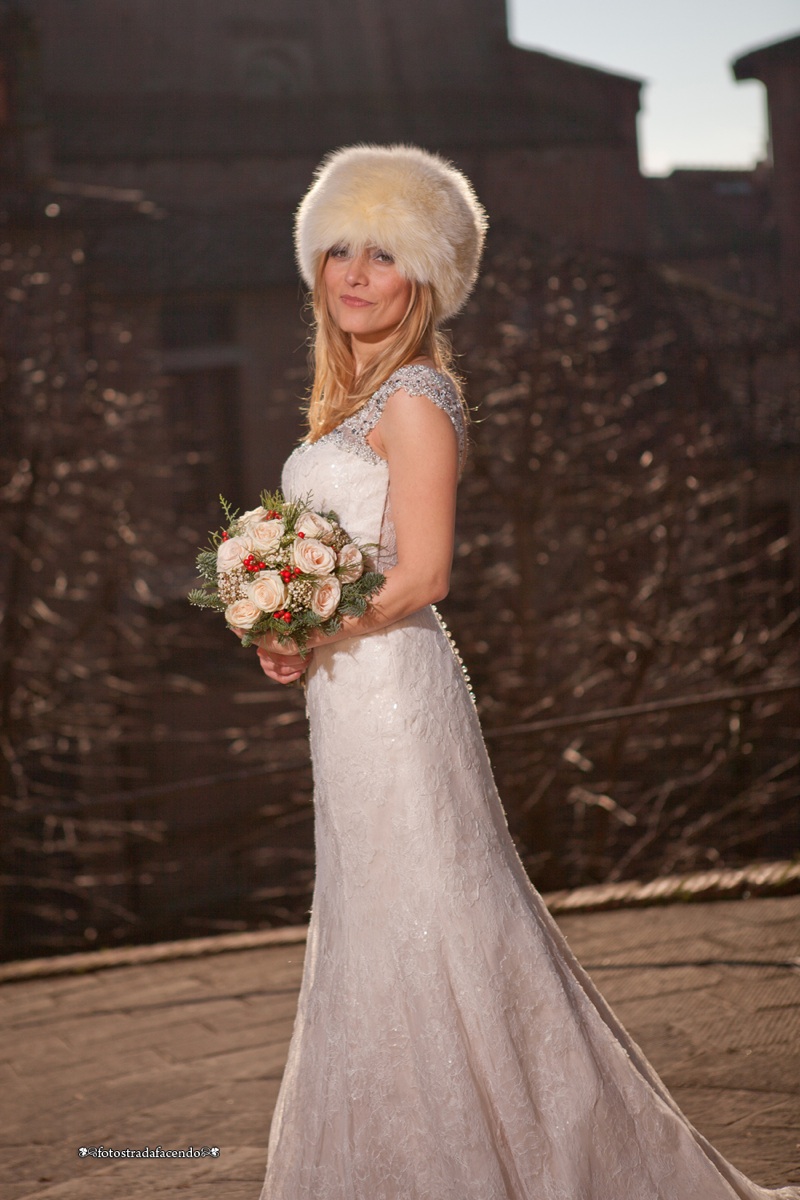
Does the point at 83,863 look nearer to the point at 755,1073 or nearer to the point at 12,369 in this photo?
the point at 12,369

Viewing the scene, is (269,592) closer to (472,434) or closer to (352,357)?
(352,357)

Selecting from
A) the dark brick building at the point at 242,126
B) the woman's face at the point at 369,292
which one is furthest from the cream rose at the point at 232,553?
the dark brick building at the point at 242,126

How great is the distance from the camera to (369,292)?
2.21 metres

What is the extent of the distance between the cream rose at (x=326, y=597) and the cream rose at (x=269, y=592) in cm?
5

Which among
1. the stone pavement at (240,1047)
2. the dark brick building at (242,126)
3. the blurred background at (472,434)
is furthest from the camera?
the dark brick building at (242,126)

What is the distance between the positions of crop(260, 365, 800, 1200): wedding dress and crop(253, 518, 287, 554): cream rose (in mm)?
169

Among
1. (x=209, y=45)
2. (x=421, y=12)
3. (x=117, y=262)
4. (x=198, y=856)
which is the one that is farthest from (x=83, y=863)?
(x=421, y=12)

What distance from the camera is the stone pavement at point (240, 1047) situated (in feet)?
8.77

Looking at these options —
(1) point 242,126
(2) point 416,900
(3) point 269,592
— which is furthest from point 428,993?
(1) point 242,126

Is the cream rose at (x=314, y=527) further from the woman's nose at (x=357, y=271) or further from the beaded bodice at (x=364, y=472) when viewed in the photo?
the woman's nose at (x=357, y=271)

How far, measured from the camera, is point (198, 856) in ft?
41.5

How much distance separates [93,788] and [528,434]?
483 centimetres

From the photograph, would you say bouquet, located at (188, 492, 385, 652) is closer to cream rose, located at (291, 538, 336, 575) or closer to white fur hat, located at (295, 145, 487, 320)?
cream rose, located at (291, 538, 336, 575)

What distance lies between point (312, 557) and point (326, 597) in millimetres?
68
